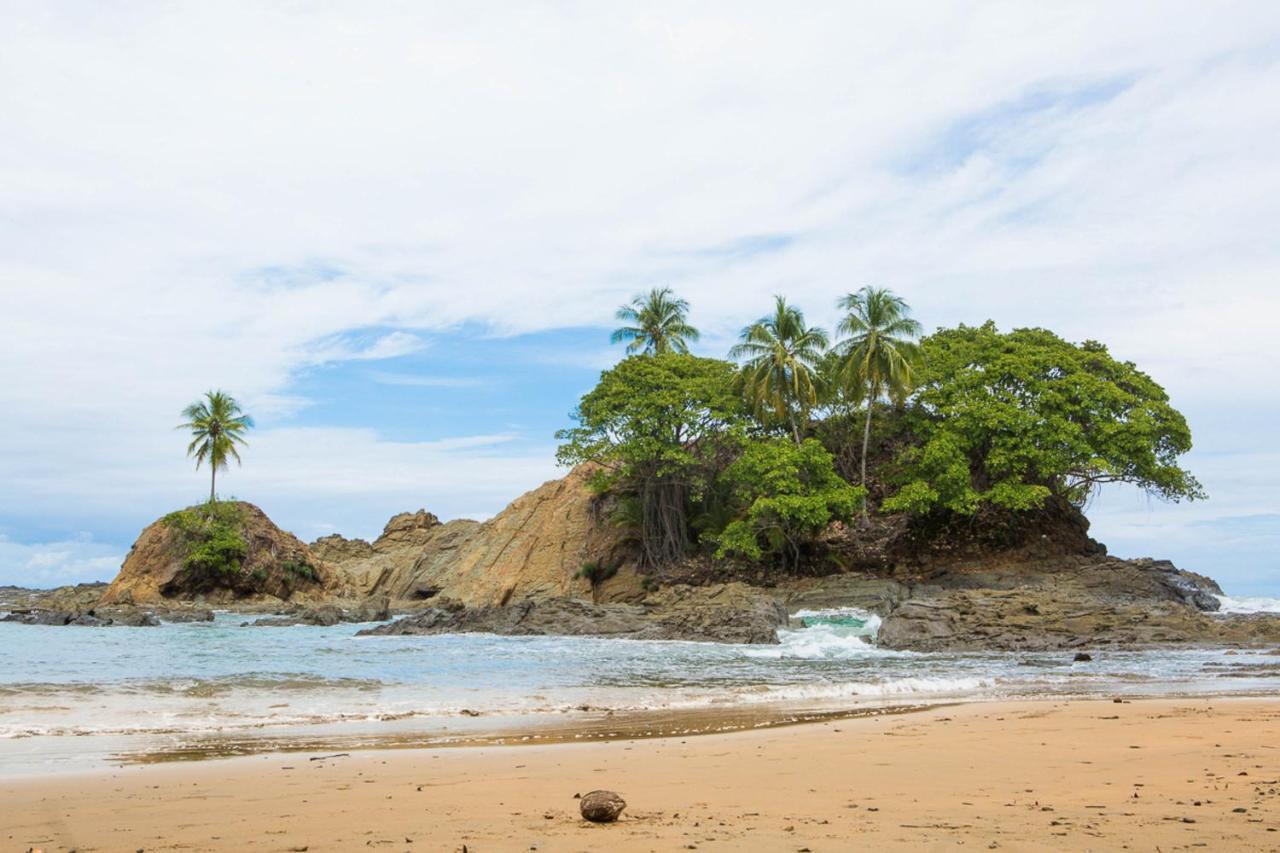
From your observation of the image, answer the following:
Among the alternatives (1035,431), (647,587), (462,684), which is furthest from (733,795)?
(647,587)

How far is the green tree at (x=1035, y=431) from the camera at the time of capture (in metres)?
31.9

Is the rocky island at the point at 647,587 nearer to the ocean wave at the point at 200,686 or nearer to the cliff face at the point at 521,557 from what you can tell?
the cliff face at the point at 521,557

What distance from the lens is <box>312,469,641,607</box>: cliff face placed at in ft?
133

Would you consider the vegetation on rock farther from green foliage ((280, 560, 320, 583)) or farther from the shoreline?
the shoreline

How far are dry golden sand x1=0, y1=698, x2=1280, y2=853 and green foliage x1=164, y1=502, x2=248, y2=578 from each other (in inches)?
1705

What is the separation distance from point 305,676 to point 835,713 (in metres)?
8.44

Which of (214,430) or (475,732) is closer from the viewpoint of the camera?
(475,732)

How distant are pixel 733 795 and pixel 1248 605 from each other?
31275mm

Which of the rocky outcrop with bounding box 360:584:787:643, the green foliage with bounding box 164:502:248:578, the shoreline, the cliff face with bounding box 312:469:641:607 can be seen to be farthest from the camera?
the green foliage with bounding box 164:502:248:578

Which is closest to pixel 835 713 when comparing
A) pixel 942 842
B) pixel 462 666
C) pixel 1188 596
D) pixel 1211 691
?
pixel 1211 691

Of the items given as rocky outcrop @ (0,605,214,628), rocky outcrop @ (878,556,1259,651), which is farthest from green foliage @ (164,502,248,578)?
rocky outcrop @ (878,556,1259,651)

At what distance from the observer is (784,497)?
3262 cm

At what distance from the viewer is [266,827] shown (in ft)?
15.8

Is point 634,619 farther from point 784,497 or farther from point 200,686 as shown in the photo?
point 200,686
